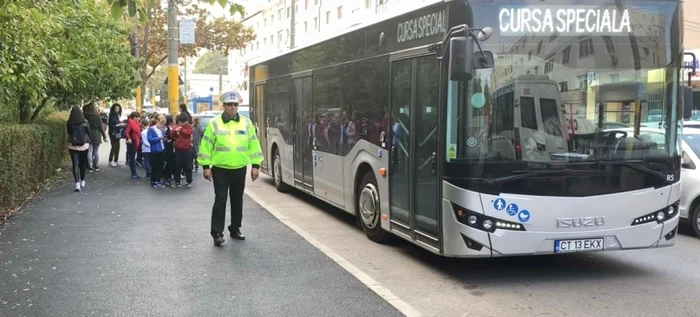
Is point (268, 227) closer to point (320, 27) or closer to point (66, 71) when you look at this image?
point (66, 71)

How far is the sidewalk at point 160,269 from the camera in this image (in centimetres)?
574

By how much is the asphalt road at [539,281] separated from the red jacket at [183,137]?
573 cm

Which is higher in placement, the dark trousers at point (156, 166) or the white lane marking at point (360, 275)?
the dark trousers at point (156, 166)

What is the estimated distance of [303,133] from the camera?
11703 millimetres

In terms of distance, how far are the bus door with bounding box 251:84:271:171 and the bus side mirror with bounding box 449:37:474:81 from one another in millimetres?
8992

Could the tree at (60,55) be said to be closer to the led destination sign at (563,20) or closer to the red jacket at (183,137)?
the red jacket at (183,137)

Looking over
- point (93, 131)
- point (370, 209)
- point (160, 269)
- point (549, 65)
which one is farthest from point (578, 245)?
point (93, 131)

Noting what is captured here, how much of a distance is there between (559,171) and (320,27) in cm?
5252

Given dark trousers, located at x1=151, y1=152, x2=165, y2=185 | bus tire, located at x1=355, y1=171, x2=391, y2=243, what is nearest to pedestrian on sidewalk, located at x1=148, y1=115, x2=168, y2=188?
Answer: dark trousers, located at x1=151, y1=152, x2=165, y2=185

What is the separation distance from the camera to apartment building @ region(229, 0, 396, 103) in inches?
1751

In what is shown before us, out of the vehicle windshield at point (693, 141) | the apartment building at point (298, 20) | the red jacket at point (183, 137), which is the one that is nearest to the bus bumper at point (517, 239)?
the vehicle windshield at point (693, 141)

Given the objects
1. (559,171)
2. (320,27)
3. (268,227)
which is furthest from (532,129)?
(320,27)

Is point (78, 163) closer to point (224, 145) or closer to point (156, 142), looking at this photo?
point (156, 142)

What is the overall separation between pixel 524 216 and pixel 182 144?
9071 mm
